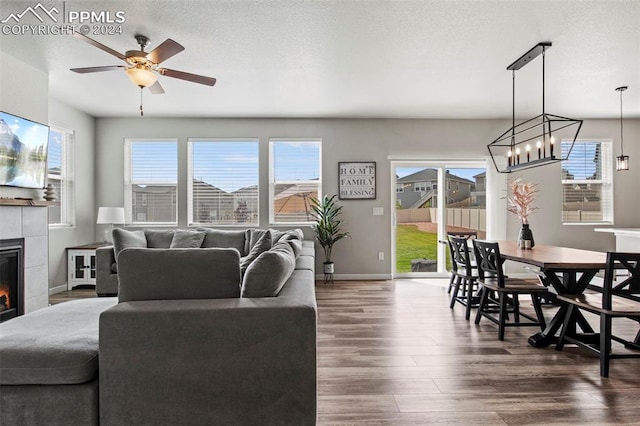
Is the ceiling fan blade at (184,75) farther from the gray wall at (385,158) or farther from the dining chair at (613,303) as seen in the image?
the dining chair at (613,303)

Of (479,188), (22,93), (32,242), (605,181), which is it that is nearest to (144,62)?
(22,93)

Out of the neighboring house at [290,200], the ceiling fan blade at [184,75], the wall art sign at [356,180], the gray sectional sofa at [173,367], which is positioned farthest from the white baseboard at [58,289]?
the wall art sign at [356,180]

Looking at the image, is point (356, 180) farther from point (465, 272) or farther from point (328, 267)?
point (465, 272)

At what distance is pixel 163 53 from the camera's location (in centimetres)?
276

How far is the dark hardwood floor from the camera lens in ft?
6.46

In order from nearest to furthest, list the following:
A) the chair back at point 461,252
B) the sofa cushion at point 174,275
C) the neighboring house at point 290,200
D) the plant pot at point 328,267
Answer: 1. the sofa cushion at point 174,275
2. the chair back at point 461,252
3. the plant pot at point 328,267
4. the neighboring house at point 290,200

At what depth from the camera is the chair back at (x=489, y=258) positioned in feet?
10.6

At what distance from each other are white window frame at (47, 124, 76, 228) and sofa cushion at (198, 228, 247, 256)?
Result: 210 cm

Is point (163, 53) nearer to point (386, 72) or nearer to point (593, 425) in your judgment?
point (386, 72)

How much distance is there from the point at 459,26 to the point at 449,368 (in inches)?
107

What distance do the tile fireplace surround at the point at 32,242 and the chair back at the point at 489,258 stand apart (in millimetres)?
4607

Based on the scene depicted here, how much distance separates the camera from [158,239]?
5164mm

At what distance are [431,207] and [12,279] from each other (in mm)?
5714

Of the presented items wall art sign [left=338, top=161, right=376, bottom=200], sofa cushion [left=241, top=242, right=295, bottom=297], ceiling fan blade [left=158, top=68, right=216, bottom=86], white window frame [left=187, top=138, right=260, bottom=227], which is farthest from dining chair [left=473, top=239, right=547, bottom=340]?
white window frame [left=187, top=138, right=260, bottom=227]
